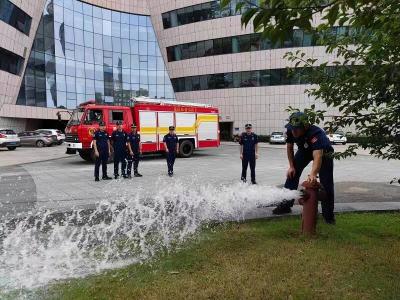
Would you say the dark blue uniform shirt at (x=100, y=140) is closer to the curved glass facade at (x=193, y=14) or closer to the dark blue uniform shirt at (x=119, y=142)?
the dark blue uniform shirt at (x=119, y=142)

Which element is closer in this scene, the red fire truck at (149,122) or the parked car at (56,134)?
the red fire truck at (149,122)

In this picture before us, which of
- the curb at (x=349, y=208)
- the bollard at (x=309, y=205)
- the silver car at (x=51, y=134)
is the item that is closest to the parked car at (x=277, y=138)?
the silver car at (x=51, y=134)

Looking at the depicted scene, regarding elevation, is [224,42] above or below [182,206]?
above

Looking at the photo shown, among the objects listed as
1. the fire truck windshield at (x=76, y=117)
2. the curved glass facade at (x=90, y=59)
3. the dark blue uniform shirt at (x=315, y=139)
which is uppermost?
the curved glass facade at (x=90, y=59)

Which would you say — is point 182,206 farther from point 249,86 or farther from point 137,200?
point 249,86

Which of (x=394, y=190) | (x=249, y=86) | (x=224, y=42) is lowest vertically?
(x=394, y=190)

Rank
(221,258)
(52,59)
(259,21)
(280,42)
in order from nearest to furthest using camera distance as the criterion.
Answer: (259,21), (280,42), (221,258), (52,59)

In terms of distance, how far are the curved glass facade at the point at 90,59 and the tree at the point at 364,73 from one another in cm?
3888

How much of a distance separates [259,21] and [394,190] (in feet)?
31.5

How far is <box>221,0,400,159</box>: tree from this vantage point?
2797 mm

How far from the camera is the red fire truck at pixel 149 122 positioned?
1678 centimetres

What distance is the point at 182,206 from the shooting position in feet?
25.9

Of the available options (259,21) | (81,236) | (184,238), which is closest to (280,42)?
(259,21)

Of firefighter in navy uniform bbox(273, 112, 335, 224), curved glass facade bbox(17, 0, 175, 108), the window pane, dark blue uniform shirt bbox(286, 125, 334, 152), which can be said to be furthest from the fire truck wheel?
the window pane
